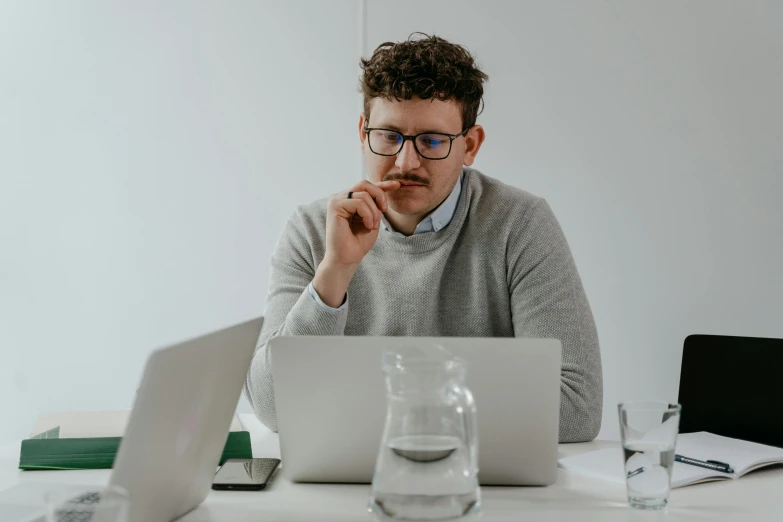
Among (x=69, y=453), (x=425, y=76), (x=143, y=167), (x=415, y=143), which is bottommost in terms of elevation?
(x=69, y=453)

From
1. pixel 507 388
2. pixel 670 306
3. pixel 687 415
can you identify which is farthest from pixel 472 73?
pixel 670 306

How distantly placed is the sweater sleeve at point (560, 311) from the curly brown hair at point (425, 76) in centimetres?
29

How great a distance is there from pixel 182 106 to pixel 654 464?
2.48 meters

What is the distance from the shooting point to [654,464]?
1009mm

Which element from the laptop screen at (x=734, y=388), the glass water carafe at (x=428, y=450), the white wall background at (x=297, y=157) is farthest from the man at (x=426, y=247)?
the white wall background at (x=297, y=157)

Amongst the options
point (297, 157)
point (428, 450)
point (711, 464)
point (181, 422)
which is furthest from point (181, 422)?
point (297, 157)

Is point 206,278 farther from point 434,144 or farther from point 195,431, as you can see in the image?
point 195,431

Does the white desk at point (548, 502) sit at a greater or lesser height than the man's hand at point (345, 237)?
lesser

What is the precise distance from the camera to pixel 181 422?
2.82 ft

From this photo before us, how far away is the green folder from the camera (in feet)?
4.08

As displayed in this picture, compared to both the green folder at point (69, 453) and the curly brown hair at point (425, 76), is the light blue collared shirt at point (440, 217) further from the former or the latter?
the green folder at point (69, 453)

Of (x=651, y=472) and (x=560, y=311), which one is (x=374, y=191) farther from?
(x=651, y=472)

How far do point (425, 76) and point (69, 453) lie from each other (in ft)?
3.32

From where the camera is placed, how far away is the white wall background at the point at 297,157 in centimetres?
285
